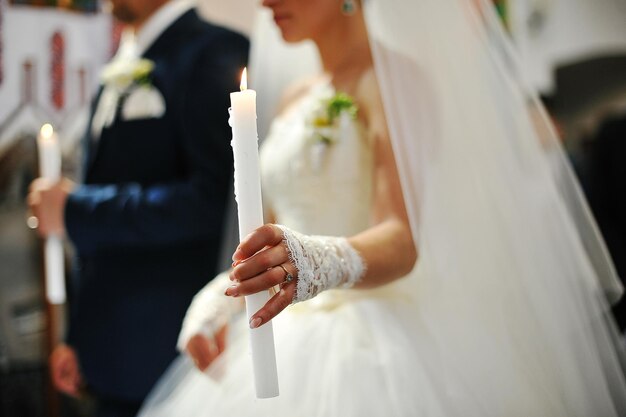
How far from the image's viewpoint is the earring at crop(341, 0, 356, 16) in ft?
3.68

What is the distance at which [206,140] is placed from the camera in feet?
4.36

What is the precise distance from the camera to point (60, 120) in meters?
2.09

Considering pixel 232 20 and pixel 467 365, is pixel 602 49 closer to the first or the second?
pixel 232 20

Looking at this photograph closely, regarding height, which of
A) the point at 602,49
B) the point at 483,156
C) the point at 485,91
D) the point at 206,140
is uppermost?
the point at 602,49

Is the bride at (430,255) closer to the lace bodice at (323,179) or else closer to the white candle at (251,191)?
the lace bodice at (323,179)

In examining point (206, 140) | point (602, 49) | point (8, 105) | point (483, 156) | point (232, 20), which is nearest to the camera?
point (483, 156)

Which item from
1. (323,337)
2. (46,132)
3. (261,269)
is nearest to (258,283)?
(261,269)

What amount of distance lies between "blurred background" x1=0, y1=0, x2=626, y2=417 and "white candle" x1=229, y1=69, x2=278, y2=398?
4.41ft

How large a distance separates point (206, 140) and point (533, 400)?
2.50ft

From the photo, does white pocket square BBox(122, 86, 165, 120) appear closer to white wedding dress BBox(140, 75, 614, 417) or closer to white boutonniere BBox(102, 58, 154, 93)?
white boutonniere BBox(102, 58, 154, 93)

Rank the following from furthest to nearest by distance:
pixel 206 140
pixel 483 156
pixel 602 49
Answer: pixel 602 49 → pixel 206 140 → pixel 483 156

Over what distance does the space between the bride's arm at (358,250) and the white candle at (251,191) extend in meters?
0.02

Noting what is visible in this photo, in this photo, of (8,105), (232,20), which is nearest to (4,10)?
(8,105)

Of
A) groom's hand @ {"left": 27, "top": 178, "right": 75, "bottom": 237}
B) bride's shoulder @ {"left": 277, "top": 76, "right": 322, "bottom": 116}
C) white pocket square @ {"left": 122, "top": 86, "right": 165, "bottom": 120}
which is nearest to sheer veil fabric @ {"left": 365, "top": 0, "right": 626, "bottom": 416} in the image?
bride's shoulder @ {"left": 277, "top": 76, "right": 322, "bottom": 116}
